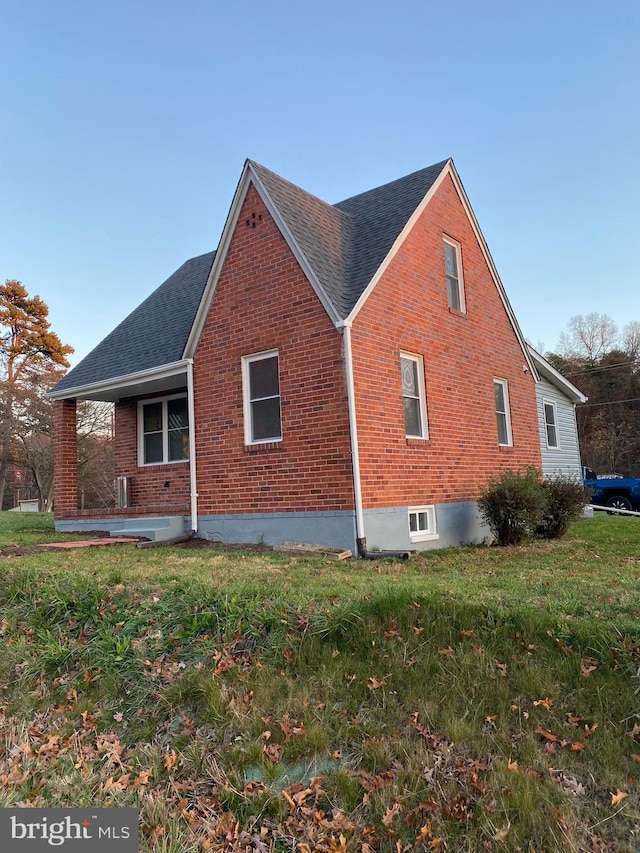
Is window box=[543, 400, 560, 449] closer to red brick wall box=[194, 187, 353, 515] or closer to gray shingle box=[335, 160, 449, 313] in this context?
gray shingle box=[335, 160, 449, 313]

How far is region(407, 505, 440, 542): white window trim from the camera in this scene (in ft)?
31.5

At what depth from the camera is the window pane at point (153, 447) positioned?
1323cm

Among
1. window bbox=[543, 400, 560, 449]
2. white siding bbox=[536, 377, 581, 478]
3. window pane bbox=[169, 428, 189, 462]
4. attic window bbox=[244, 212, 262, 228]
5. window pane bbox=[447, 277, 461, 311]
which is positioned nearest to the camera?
attic window bbox=[244, 212, 262, 228]

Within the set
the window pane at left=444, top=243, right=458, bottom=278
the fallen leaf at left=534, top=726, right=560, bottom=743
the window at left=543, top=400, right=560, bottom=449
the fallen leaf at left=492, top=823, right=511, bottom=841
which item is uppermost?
the window pane at left=444, top=243, right=458, bottom=278

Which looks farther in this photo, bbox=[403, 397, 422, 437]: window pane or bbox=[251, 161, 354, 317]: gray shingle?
bbox=[403, 397, 422, 437]: window pane

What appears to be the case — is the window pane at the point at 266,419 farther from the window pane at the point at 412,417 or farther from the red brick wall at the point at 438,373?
the window pane at the point at 412,417

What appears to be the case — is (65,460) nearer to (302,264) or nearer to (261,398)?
(261,398)

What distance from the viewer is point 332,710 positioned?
3529 millimetres

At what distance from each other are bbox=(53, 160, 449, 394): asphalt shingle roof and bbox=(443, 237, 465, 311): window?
143 cm

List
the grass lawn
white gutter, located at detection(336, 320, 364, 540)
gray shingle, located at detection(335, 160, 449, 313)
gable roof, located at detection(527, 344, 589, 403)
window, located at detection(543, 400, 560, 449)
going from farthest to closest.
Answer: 1. window, located at detection(543, 400, 560, 449)
2. gable roof, located at detection(527, 344, 589, 403)
3. gray shingle, located at detection(335, 160, 449, 313)
4. white gutter, located at detection(336, 320, 364, 540)
5. the grass lawn

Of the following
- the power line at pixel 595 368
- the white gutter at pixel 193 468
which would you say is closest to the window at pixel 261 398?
the white gutter at pixel 193 468

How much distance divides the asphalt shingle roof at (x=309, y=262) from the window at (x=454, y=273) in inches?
56.1

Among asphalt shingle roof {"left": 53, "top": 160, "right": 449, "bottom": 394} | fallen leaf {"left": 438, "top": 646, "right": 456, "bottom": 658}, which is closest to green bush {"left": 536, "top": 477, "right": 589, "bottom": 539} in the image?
asphalt shingle roof {"left": 53, "top": 160, "right": 449, "bottom": 394}

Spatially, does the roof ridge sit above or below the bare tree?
below
